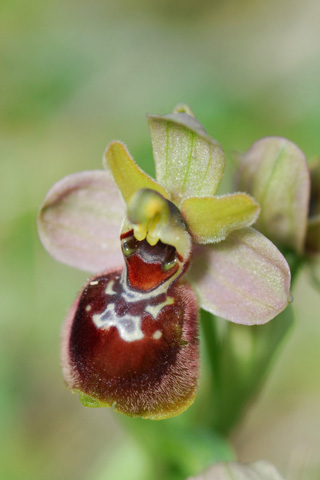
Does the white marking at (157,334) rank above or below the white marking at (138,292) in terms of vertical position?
below

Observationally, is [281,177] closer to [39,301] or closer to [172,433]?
[172,433]

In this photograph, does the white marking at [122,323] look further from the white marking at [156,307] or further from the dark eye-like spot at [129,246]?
the dark eye-like spot at [129,246]

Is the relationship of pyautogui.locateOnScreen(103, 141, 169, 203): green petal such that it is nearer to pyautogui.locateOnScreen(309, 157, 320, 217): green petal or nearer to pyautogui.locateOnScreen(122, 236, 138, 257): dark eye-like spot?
pyautogui.locateOnScreen(122, 236, 138, 257): dark eye-like spot

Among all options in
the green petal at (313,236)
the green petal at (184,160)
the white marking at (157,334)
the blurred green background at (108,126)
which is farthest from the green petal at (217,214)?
the blurred green background at (108,126)

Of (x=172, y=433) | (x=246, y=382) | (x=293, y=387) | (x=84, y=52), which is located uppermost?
(x=84, y=52)

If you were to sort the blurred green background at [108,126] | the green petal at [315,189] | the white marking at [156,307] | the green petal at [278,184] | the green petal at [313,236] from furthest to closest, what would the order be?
the blurred green background at [108,126] → the green petal at [315,189] → the green petal at [313,236] → the green petal at [278,184] → the white marking at [156,307]

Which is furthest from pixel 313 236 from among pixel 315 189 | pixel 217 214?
pixel 217 214

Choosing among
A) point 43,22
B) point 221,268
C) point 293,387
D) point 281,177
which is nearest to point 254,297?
point 221,268

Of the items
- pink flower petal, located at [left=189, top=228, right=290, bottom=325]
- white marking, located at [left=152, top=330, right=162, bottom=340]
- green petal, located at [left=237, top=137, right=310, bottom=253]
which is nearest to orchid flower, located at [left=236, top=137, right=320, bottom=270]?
green petal, located at [left=237, top=137, right=310, bottom=253]
